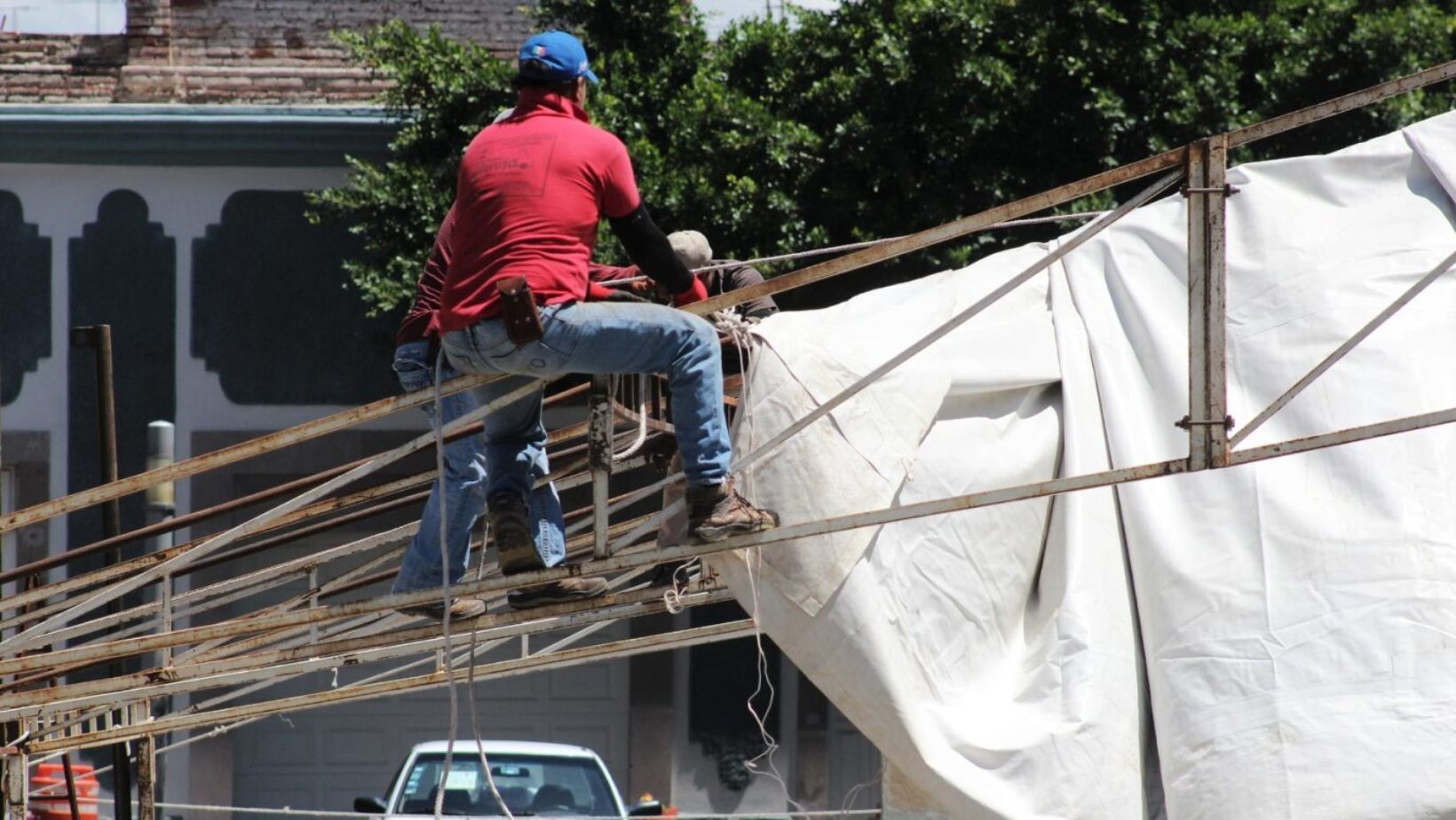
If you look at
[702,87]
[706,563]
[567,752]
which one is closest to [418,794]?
[567,752]

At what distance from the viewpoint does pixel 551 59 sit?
16.2 ft

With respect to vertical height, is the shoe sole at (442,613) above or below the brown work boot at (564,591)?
above

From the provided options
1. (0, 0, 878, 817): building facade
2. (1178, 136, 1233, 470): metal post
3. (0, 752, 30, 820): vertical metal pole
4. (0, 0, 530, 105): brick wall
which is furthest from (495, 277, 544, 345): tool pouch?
(0, 0, 530, 105): brick wall

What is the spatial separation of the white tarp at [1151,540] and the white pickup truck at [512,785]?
6485mm

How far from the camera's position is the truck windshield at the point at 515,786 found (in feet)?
36.1

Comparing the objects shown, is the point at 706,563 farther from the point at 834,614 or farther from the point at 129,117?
the point at 129,117

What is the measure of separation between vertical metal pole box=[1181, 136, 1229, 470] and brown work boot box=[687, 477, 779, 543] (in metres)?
1.03

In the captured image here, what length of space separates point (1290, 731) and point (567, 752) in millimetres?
7954

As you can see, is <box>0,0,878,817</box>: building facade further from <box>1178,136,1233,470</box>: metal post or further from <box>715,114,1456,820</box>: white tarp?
<box>1178,136,1233,470</box>: metal post

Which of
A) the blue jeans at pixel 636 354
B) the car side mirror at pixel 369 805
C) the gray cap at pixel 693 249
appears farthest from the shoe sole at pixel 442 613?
the car side mirror at pixel 369 805

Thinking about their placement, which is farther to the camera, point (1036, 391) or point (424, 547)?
point (424, 547)

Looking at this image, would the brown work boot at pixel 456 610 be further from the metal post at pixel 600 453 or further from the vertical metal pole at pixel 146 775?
the vertical metal pole at pixel 146 775

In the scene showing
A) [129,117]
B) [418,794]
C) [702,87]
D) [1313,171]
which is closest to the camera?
[1313,171]

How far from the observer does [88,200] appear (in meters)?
15.4
